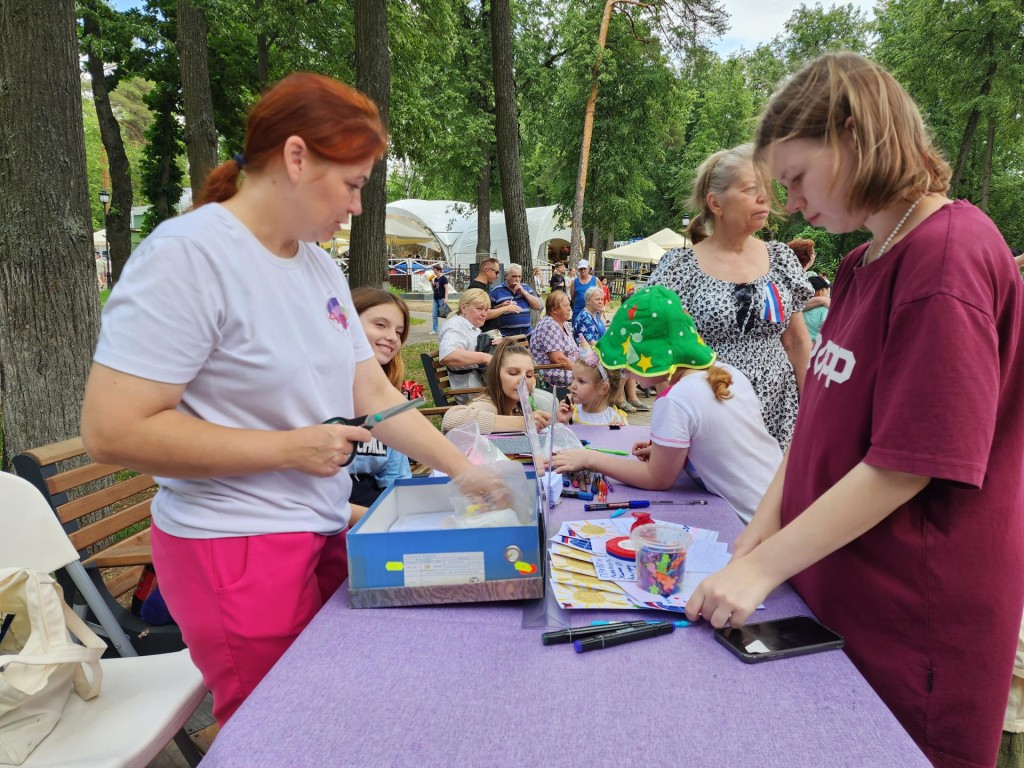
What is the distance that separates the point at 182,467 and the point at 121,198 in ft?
47.0

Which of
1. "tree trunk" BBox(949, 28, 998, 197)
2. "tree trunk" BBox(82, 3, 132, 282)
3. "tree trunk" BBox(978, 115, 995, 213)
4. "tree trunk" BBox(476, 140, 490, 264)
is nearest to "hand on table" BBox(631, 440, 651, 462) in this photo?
"tree trunk" BBox(82, 3, 132, 282)

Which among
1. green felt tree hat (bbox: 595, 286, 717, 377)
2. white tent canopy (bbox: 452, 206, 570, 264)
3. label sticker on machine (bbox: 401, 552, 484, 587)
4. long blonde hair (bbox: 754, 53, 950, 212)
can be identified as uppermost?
white tent canopy (bbox: 452, 206, 570, 264)

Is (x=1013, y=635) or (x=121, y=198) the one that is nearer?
(x=1013, y=635)

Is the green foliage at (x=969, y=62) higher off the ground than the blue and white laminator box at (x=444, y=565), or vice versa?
the green foliage at (x=969, y=62)

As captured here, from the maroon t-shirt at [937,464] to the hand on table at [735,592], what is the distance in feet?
0.62

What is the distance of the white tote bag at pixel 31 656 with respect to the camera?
1354 mm

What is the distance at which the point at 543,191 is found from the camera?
3092cm

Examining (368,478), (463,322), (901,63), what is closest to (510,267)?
(463,322)

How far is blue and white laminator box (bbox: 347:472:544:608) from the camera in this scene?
1.23m

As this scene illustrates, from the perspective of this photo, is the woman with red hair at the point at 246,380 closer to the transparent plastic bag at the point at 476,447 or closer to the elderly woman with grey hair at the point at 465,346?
the transparent plastic bag at the point at 476,447

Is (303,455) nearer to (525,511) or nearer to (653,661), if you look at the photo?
(525,511)

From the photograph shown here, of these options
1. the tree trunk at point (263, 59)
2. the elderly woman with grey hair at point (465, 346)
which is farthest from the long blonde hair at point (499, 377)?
the tree trunk at point (263, 59)

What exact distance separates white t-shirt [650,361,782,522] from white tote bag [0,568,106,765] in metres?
1.58

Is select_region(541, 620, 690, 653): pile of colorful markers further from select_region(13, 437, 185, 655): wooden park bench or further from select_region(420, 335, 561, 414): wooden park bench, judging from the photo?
select_region(420, 335, 561, 414): wooden park bench
